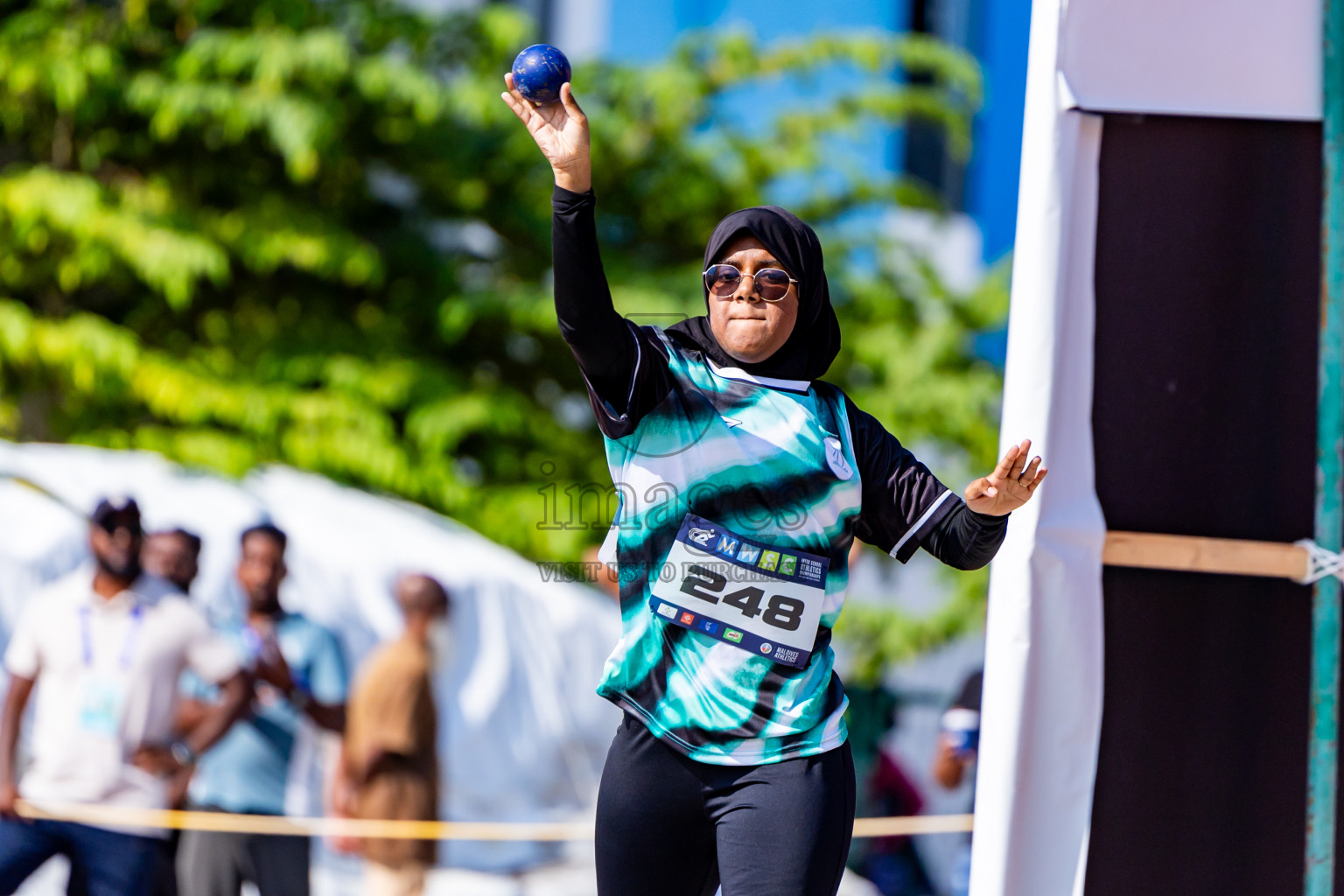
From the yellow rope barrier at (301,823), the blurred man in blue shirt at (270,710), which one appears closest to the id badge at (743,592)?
the yellow rope barrier at (301,823)

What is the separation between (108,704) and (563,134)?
348 cm

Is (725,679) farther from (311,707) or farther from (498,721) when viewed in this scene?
(498,721)

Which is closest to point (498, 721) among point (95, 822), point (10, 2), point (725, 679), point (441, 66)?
point (95, 822)

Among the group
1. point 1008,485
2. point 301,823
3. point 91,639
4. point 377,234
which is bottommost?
point 301,823

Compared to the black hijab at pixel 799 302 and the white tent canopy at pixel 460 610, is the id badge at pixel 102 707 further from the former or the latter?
the black hijab at pixel 799 302

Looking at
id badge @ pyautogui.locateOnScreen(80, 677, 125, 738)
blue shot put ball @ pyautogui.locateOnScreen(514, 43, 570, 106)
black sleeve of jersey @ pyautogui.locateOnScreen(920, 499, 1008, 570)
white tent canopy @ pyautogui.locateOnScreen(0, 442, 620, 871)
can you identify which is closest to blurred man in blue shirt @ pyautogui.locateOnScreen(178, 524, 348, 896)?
id badge @ pyautogui.locateOnScreen(80, 677, 125, 738)

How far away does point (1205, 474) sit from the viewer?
8.85ft

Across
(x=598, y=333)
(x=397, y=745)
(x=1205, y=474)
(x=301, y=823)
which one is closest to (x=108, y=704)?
(x=301, y=823)

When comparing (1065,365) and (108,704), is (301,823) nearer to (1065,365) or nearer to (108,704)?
(108,704)

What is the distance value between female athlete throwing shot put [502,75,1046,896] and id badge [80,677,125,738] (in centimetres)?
306

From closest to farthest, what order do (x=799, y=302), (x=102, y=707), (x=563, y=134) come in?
1. (x=563, y=134)
2. (x=799, y=302)
3. (x=102, y=707)

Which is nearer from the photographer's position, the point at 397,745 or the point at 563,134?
the point at 563,134

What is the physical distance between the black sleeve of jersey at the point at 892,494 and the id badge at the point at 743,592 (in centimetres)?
19

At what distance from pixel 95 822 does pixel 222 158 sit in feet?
19.1
